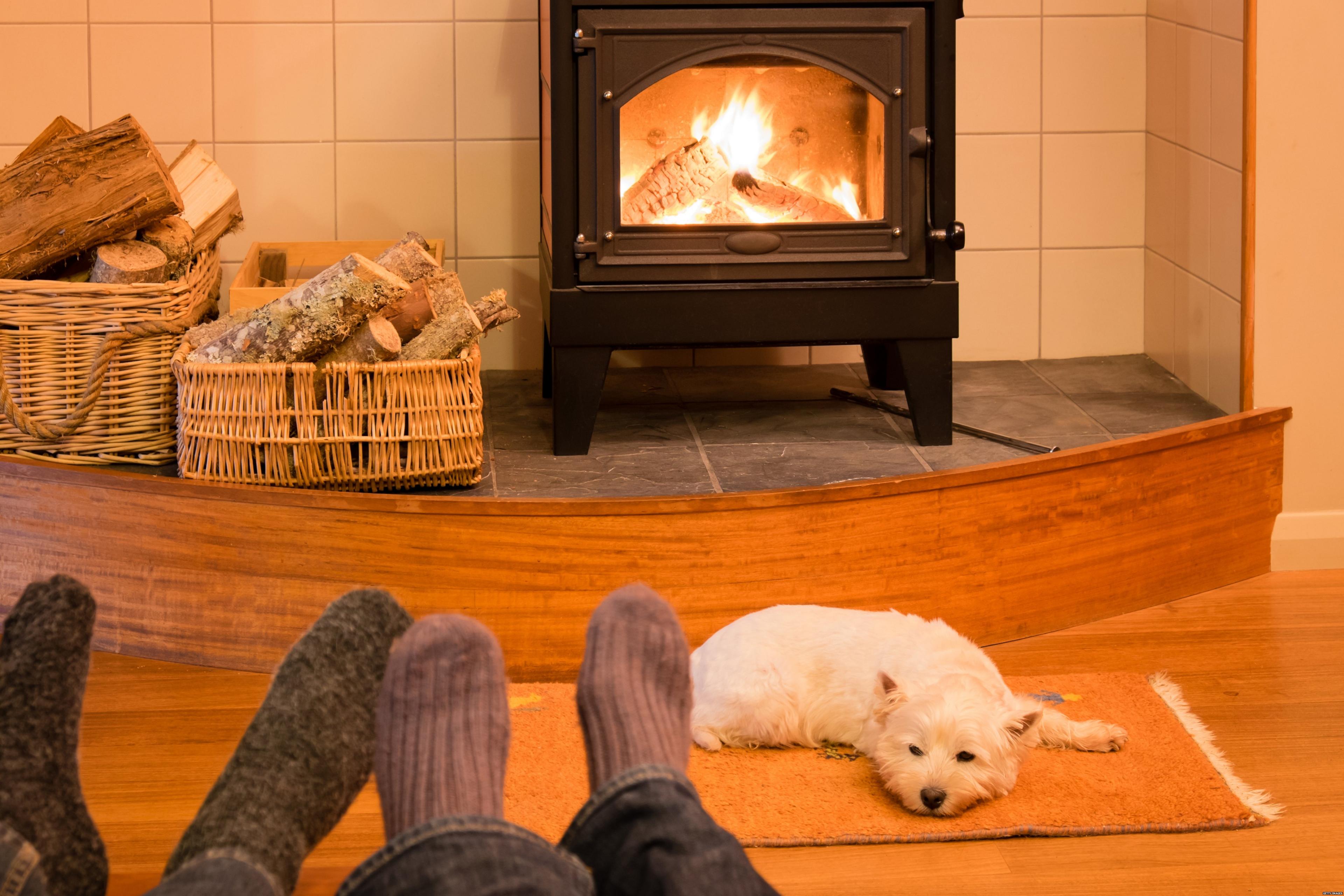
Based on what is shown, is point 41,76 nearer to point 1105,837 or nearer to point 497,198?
point 497,198

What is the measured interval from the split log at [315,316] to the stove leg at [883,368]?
1059mm

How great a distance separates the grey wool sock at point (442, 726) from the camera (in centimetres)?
107

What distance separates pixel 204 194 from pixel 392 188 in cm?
45

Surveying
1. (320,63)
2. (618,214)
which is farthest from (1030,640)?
→ (320,63)

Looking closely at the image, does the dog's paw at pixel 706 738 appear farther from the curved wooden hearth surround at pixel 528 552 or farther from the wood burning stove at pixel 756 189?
the wood burning stove at pixel 756 189

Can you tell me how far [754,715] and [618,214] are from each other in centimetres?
88

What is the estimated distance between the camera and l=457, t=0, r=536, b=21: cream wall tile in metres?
2.72

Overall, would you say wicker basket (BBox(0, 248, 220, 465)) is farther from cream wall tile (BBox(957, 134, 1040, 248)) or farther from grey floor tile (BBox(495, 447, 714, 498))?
cream wall tile (BBox(957, 134, 1040, 248))

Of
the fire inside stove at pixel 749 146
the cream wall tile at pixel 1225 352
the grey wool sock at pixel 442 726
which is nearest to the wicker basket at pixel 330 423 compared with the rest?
the fire inside stove at pixel 749 146

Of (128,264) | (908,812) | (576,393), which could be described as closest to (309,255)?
(128,264)

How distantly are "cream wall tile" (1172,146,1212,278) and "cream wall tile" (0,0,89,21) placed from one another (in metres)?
2.25

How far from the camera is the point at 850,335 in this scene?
229 cm

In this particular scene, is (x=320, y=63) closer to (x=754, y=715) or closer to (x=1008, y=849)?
(x=754, y=715)

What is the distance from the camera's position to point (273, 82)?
8.96ft
